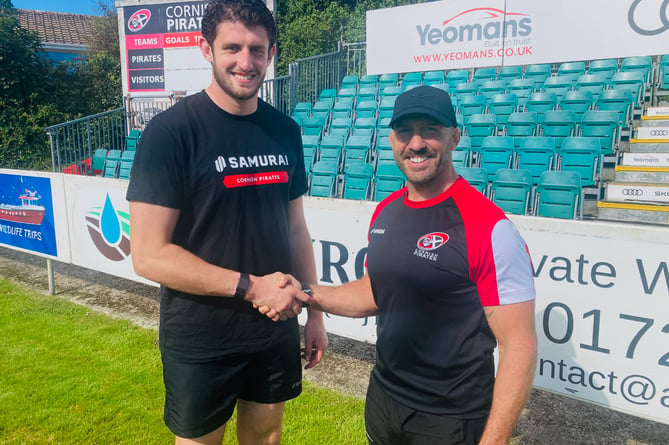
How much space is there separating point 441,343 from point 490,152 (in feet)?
22.5

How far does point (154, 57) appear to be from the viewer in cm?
1384

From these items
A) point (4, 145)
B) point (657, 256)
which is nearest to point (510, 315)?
point (657, 256)

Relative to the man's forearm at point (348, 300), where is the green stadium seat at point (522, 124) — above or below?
above

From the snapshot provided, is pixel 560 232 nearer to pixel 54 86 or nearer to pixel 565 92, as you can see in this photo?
pixel 565 92

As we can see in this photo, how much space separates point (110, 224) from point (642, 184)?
23.6 feet

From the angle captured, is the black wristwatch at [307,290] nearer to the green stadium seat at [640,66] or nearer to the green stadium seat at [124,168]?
the green stadium seat at [124,168]

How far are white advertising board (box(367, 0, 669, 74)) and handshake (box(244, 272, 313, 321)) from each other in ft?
31.2

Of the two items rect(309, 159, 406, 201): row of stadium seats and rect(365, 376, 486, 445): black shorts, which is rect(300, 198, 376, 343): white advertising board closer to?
rect(365, 376, 486, 445): black shorts

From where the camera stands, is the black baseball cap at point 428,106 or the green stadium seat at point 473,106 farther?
the green stadium seat at point 473,106

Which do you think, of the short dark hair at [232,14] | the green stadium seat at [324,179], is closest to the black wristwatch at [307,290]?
the short dark hair at [232,14]

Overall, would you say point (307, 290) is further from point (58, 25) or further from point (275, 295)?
point (58, 25)

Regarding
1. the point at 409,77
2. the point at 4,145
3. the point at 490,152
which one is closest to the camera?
the point at 490,152

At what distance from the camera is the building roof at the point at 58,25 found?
35.2 meters

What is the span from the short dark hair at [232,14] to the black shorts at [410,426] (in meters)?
1.51
